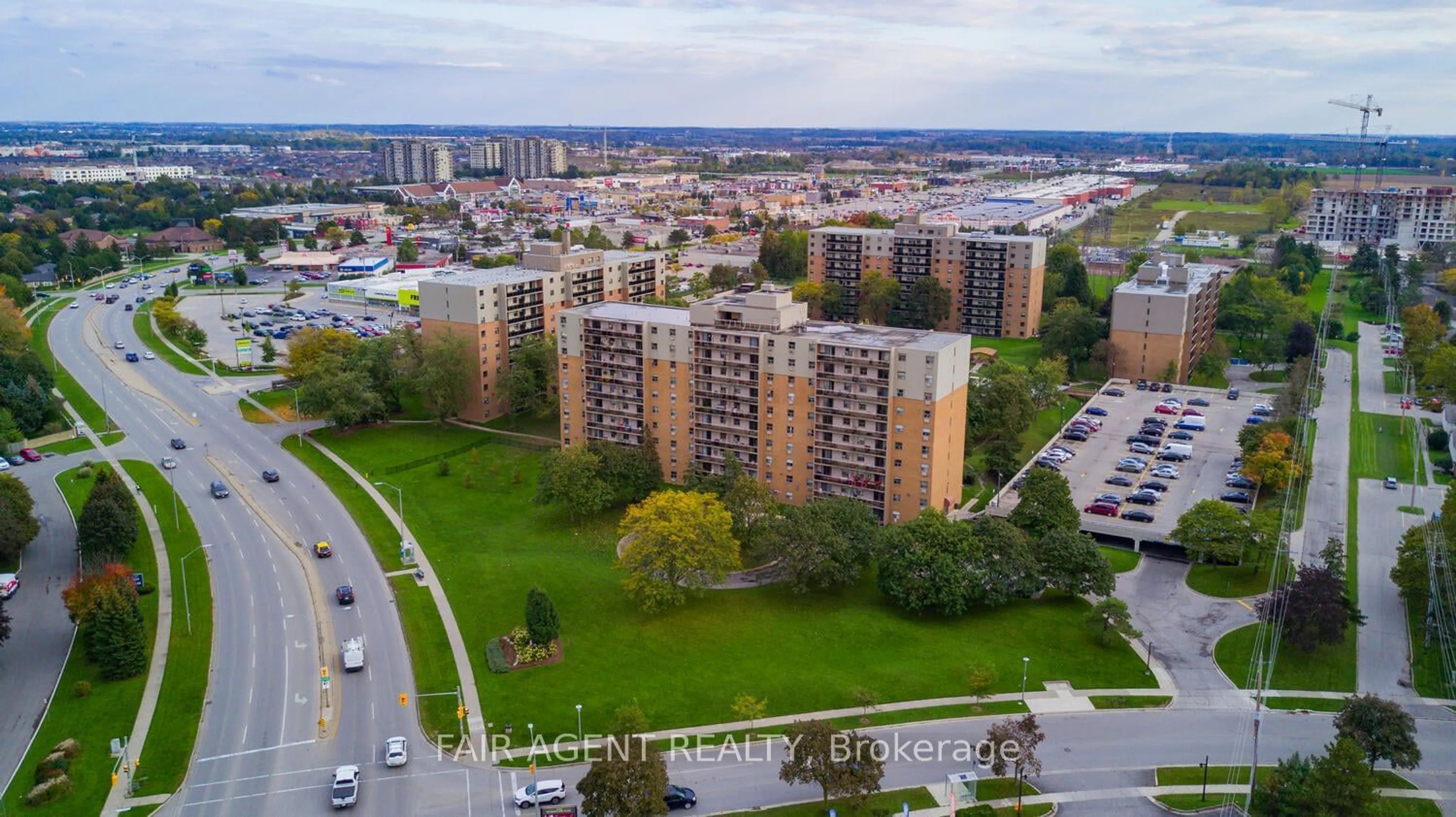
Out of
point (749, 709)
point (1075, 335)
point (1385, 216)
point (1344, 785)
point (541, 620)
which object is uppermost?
point (1385, 216)

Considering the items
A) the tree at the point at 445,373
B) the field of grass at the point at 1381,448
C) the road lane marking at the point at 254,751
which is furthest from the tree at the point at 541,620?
the field of grass at the point at 1381,448

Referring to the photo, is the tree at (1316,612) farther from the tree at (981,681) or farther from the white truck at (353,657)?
the white truck at (353,657)

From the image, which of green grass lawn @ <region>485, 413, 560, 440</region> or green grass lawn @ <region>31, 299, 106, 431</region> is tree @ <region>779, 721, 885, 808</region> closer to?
green grass lawn @ <region>485, 413, 560, 440</region>

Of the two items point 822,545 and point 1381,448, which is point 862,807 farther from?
point 1381,448

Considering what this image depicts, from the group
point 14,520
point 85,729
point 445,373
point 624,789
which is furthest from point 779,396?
point 14,520

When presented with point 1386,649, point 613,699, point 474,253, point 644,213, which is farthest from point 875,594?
point 644,213

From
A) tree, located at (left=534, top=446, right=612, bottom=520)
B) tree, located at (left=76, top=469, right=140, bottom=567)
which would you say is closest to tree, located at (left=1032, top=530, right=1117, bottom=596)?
tree, located at (left=534, top=446, right=612, bottom=520)
